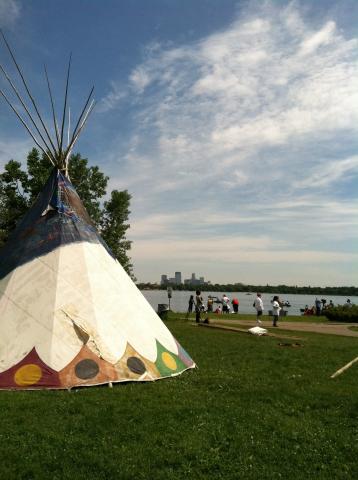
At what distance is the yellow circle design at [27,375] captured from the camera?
313 inches

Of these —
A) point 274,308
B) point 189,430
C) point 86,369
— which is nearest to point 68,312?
point 86,369

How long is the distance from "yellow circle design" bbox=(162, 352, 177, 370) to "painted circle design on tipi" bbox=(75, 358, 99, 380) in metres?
1.83

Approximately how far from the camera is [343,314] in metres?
30.9

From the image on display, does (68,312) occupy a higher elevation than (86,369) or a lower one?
higher

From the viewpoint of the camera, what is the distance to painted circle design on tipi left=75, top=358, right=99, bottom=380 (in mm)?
8242

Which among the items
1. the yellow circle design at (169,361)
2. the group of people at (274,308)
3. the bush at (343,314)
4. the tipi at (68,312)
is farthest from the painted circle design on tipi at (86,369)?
the bush at (343,314)

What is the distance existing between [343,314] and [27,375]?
90.4 feet

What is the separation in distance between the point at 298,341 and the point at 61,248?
11231mm

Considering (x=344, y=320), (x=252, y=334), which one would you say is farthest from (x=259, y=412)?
(x=344, y=320)

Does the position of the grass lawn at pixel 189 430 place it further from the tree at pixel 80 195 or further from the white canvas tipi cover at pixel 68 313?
the tree at pixel 80 195

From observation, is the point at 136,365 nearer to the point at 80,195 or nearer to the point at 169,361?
the point at 169,361

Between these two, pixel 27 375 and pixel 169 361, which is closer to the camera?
pixel 27 375

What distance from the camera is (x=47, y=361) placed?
8.24 metres

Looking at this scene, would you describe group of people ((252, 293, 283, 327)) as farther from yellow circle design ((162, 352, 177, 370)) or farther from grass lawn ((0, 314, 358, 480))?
yellow circle design ((162, 352, 177, 370))
